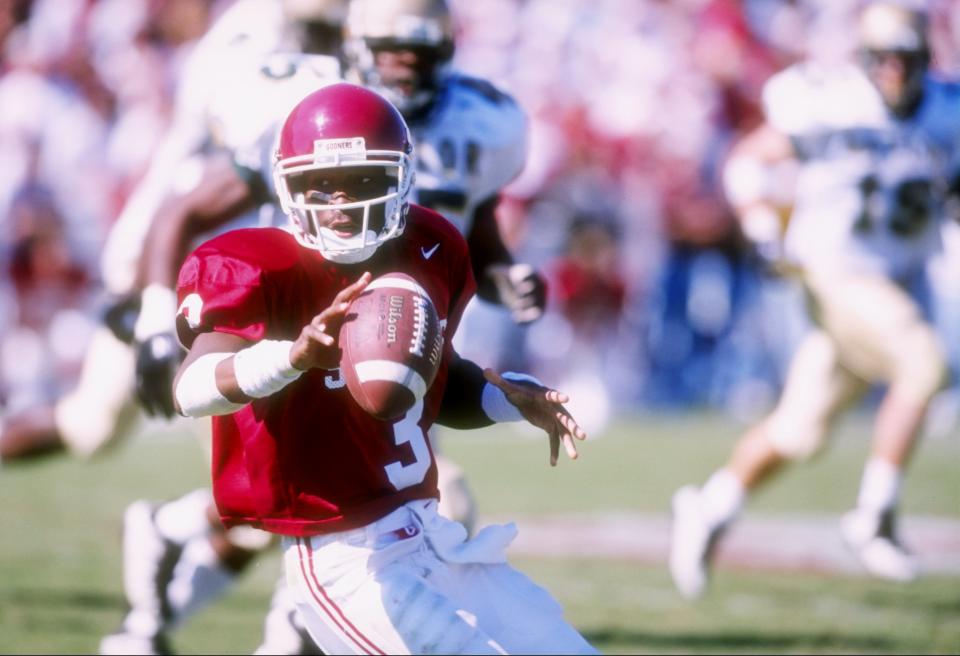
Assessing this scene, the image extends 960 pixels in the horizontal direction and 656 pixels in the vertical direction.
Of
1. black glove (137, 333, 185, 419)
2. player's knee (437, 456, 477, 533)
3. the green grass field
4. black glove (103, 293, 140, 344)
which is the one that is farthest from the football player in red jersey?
black glove (103, 293, 140, 344)

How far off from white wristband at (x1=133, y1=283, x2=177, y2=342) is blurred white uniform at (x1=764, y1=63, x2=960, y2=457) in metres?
2.39

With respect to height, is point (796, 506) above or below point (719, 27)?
below

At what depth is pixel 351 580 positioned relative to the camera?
107 inches

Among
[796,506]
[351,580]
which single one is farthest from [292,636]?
[796,506]

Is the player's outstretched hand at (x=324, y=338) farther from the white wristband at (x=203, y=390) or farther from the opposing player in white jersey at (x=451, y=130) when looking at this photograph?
the opposing player in white jersey at (x=451, y=130)

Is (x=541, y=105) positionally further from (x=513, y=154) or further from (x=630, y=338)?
(x=513, y=154)

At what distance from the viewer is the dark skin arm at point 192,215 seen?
13.3 feet

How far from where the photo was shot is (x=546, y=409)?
2.87 metres

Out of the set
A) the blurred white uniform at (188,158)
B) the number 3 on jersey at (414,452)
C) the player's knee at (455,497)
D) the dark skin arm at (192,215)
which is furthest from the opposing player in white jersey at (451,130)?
the number 3 on jersey at (414,452)

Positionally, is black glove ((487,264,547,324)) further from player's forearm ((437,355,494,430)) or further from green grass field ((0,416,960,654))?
green grass field ((0,416,960,654))

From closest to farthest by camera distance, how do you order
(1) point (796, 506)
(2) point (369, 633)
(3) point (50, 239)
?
(2) point (369, 633)
(1) point (796, 506)
(3) point (50, 239)

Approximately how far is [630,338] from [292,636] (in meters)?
8.45

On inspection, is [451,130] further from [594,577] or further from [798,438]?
[594,577]

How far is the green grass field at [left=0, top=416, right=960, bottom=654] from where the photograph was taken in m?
4.54
